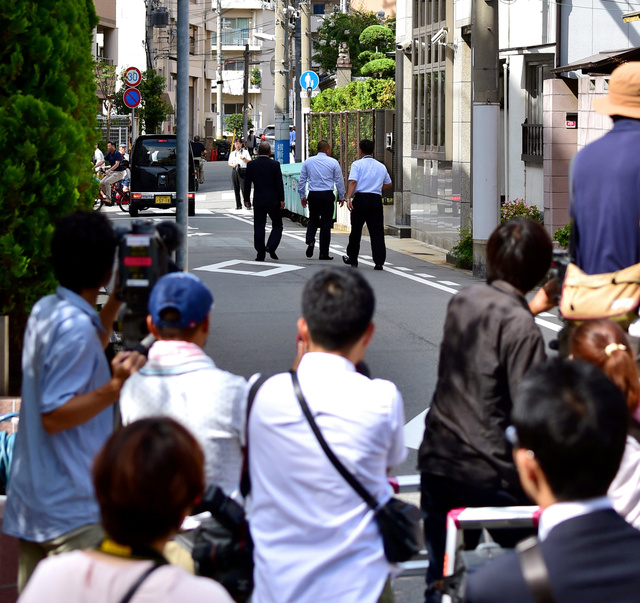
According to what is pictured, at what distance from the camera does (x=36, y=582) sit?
2361 millimetres

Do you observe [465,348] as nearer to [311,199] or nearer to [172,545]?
A: [172,545]

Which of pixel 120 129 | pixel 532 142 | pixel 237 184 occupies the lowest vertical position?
pixel 237 184

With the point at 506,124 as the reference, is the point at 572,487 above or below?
below

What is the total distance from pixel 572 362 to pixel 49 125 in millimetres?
4579

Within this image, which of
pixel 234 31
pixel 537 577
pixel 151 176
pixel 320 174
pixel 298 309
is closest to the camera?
pixel 537 577

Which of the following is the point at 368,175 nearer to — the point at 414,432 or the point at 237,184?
the point at 414,432

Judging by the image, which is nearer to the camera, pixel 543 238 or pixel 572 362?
pixel 572 362

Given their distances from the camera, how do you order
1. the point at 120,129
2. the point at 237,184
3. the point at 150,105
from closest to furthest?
the point at 237,184 → the point at 150,105 → the point at 120,129

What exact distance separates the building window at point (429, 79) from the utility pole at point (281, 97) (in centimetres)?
1250

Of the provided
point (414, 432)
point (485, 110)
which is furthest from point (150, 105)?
point (414, 432)

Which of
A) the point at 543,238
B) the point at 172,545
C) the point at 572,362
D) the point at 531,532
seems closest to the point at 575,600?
the point at 572,362

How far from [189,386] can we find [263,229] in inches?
569

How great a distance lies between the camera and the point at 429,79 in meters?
22.3

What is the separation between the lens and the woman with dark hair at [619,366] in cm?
362
